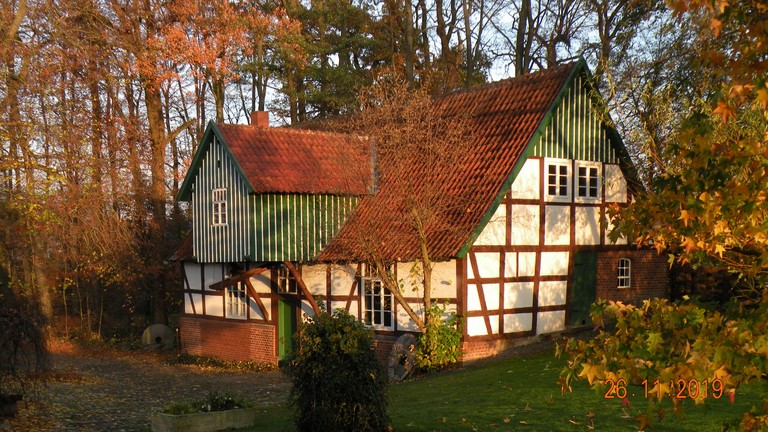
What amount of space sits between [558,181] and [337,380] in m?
11.4

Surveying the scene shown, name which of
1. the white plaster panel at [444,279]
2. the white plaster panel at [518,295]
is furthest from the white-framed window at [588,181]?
the white plaster panel at [444,279]

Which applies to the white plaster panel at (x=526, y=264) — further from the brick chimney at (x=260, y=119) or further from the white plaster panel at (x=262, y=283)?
the brick chimney at (x=260, y=119)

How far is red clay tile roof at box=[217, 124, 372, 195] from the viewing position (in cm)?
2156

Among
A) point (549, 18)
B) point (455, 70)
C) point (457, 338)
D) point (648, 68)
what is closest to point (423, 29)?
point (455, 70)

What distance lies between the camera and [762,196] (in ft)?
14.8

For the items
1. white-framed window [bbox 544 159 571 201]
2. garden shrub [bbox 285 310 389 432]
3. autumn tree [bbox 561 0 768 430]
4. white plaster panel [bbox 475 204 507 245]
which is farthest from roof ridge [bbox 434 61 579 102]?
autumn tree [bbox 561 0 768 430]

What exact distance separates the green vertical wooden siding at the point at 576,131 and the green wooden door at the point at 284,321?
831 centimetres

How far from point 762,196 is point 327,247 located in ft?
59.0

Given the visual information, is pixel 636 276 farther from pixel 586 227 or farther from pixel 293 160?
pixel 293 160

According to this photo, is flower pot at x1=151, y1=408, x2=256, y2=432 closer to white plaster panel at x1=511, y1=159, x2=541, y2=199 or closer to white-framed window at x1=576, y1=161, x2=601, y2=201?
white plaster panel at x1=511, y1=159, x2=541, y2=199

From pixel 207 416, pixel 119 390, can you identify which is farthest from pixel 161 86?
pixel 207 416

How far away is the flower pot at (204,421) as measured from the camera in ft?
42.5

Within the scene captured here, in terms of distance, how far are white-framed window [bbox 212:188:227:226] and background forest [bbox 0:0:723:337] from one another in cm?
285

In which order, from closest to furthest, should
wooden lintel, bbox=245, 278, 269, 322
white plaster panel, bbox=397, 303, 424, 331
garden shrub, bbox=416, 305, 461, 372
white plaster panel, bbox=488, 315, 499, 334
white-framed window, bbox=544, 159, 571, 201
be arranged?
garden shrub, bbox=416, 305, 461, 372 → white plaster panel, bbox=488, 315, 499, 334 → white plaster panel, bbox=397, 303, 424, 331 → white-framed window, bbox=544, 159, 571, 201 → wooden lintel, bbox=245, 278, 269, 322
